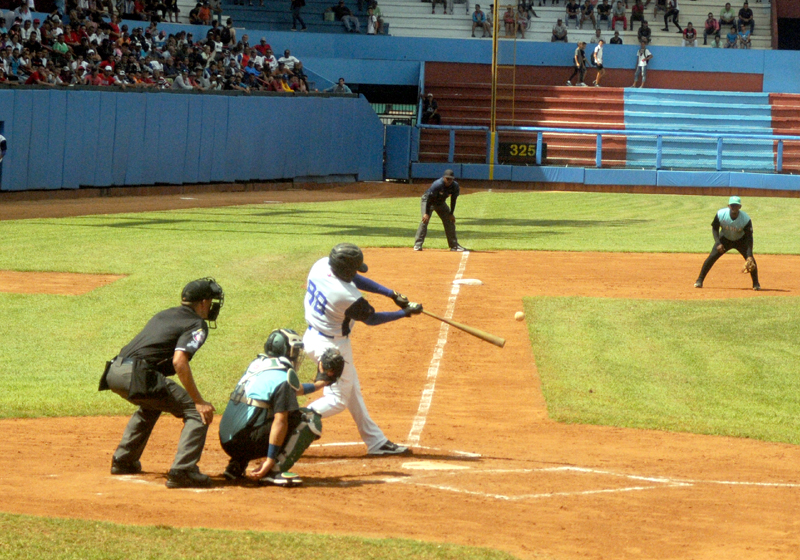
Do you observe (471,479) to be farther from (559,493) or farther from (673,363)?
(673,363)

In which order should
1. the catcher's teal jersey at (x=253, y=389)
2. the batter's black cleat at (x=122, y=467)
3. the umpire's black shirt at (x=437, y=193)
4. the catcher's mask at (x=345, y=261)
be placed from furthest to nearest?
the umpire's black shirt at (x=437, y=193) < the catcher's mask at (x=345, y=261) < the batter's black cleat at (x=122, y=467) < the catcher's teal jersey at (x=253, y=389)

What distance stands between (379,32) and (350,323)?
36107 mm

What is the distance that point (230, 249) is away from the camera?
20500 millimetres

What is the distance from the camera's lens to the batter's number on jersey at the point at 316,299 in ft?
26.5

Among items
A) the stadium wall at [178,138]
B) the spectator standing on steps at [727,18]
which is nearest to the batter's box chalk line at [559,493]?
the stadium wall at [178,138]

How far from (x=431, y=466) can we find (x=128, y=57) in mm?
24966

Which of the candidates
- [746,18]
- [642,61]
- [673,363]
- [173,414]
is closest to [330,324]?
[173,414]

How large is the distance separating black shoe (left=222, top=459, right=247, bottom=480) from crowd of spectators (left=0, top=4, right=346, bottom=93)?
21.4 m

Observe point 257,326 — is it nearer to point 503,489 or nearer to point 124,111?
point 503,489

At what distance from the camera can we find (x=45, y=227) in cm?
2294

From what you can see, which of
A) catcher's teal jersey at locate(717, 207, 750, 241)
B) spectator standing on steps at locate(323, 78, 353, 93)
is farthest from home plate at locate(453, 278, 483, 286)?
spectator standing on steps at locate(323, 78, 353, 93)

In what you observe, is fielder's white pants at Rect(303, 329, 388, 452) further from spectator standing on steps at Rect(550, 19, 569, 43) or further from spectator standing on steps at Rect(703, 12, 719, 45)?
spectator standing on steps at Rect(703, 12, 719, 45)

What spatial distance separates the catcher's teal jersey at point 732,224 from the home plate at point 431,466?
967cm

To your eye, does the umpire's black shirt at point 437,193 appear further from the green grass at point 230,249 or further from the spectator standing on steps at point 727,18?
the spectator standing on steps at point 727,18
